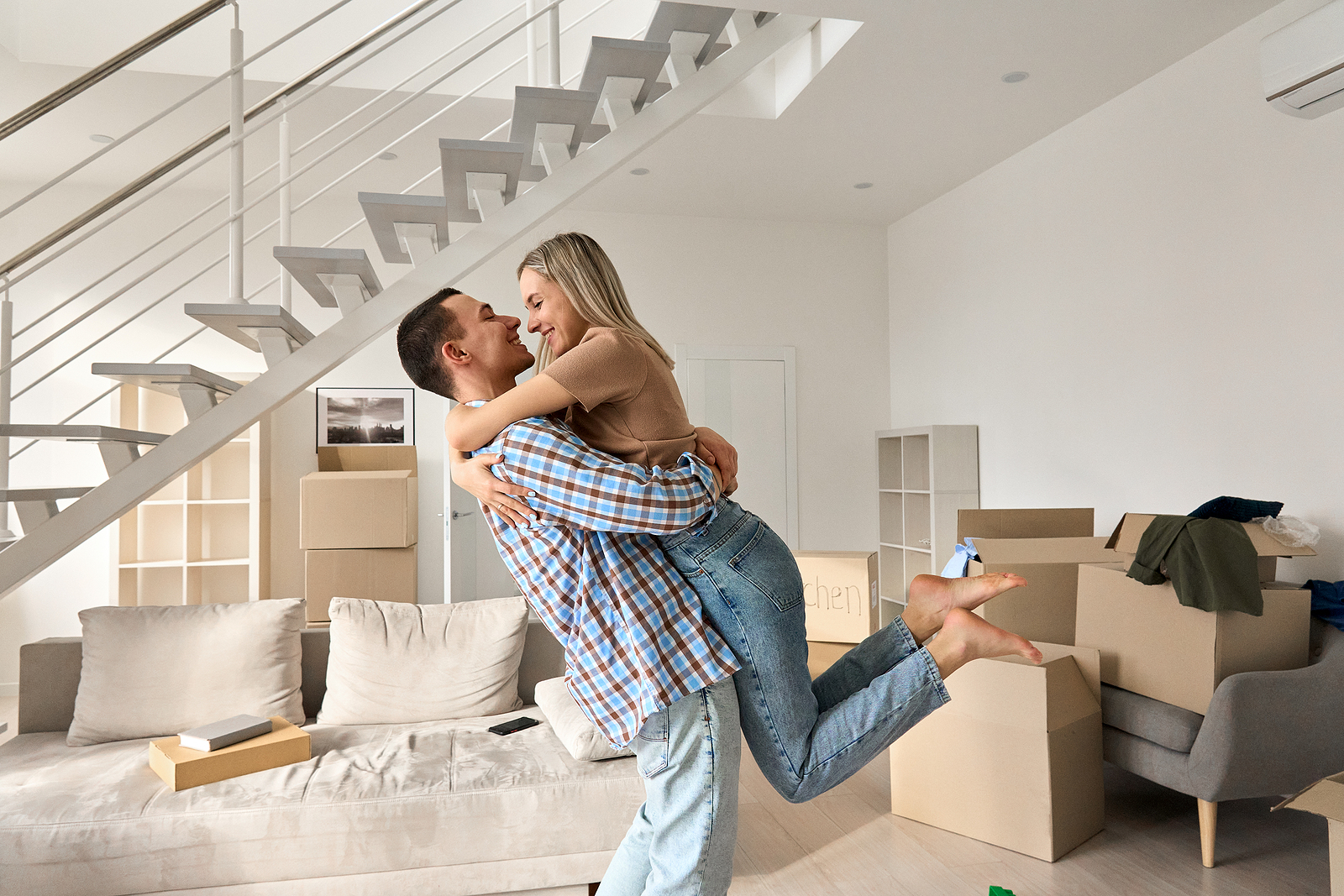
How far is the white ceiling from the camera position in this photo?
3.49 metres

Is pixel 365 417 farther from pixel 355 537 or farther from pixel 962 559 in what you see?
pixel 962 559

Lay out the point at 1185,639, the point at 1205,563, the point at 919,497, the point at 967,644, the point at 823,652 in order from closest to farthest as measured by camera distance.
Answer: the point at 967,644 → the point at 1205,563 → the point at 1185,639 → the point at 823,652 → the point at 919,497

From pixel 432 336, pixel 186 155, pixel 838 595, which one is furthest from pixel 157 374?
pixel 838 595

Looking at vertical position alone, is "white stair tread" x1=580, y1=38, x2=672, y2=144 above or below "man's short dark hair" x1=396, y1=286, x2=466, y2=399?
above

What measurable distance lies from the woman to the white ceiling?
87.5 inches

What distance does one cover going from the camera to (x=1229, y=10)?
343 centimetres

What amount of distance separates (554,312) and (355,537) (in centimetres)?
396

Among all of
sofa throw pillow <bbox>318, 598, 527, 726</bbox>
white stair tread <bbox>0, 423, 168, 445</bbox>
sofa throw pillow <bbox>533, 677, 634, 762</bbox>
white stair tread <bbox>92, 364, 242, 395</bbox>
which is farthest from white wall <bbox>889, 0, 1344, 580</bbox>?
white stair tread <bbox>0, 423, 168, 445</bbox>

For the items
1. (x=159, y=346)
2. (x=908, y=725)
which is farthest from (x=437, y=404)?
(x=908, y=725)

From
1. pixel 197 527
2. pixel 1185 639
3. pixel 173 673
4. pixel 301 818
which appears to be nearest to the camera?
pixel 301 818

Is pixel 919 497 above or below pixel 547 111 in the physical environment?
below

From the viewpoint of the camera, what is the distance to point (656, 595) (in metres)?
1.38

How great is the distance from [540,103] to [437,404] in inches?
127

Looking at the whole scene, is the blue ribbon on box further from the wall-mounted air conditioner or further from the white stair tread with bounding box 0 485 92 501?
the white stair tread with bounding box 0 485 92 501
